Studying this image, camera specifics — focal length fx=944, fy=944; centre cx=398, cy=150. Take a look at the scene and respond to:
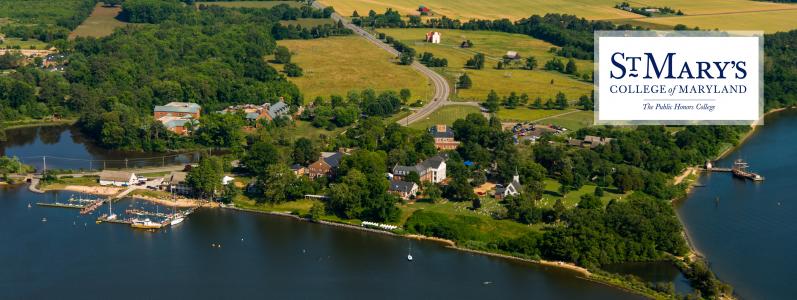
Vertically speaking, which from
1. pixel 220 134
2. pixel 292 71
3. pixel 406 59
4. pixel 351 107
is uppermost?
pixel 406 59

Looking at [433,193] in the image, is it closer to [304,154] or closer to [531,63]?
[304,154]

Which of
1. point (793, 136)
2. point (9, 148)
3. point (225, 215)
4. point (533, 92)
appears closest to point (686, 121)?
point (793, 136)

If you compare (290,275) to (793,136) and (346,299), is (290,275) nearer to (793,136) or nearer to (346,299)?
(346,299)

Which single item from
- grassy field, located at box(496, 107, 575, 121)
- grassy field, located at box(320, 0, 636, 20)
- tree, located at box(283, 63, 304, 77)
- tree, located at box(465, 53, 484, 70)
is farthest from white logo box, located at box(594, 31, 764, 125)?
grassy field, located at box(320, 0, 636, 20)

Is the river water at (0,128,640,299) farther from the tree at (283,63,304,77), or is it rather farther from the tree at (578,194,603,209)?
the tree at (283,63,304,77)

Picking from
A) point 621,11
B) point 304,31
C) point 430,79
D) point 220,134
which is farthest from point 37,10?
point 621,11
